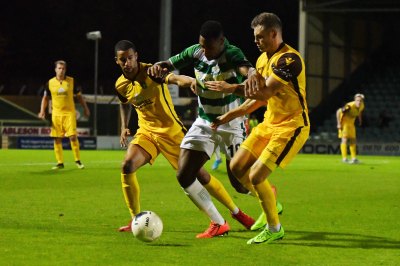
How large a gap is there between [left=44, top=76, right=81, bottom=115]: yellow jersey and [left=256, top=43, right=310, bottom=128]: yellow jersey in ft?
36.7

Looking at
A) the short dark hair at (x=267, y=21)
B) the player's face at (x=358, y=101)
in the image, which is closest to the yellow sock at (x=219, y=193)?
the short dark hair at (x=267, y=21)

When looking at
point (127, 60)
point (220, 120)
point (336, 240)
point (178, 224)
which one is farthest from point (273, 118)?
point (178, 224)

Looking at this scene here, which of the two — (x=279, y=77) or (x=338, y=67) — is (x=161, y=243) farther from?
(x=338, y=67)

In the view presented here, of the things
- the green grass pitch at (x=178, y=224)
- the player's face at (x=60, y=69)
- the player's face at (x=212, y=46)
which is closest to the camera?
the green grass pitch at (x=178, y=224)

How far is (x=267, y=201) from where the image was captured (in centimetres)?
816

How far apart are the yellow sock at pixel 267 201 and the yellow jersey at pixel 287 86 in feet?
2.12

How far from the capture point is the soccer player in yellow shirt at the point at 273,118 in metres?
7.78

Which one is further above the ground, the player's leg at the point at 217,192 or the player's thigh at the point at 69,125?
the player's thigh at the point at 69,125

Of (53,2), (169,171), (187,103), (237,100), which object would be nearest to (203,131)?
(237,100)

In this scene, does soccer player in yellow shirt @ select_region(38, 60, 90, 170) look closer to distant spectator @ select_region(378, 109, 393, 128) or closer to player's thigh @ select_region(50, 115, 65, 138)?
player's thigh @ select_region(50, 115, 65, 138)

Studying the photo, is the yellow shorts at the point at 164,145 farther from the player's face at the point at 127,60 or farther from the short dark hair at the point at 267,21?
the short dark hair at the point at 267,21

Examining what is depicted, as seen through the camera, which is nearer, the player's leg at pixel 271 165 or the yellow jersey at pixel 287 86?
the yellow jersey at pixel 287 86

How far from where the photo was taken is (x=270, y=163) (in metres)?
8.09

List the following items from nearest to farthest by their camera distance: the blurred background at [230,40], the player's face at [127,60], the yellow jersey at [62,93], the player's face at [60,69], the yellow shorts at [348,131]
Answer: the player's face at [127,60]
the player's face at [60,69]
the yellow jersey at [62,93]
the yellow shorts at [348,131]
the blurred background at [230,40]
